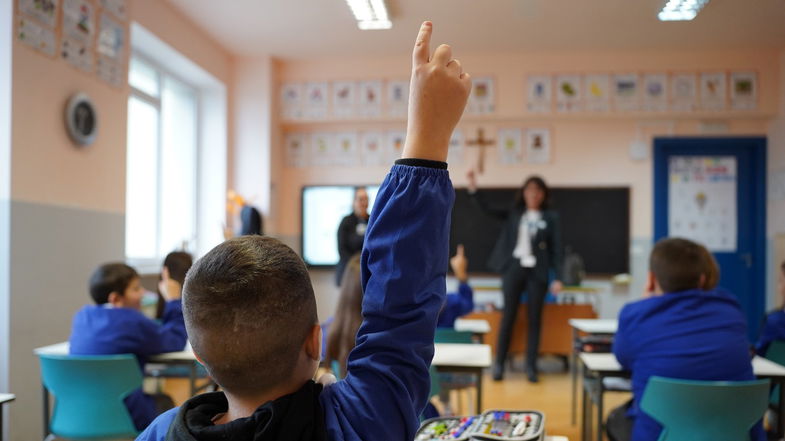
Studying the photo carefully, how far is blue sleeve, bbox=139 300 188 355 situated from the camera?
2477 millimetres

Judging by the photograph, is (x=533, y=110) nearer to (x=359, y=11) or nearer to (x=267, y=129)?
(x=359, y=11)

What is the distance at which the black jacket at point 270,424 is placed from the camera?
658 mm

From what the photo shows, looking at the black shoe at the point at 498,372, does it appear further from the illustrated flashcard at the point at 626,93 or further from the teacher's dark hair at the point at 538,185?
the illustrated flashcard at the point at 626,93

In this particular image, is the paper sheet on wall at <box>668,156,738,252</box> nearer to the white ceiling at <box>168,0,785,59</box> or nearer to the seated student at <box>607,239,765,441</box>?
the white ceiling at <box>168,0,785,59</box>

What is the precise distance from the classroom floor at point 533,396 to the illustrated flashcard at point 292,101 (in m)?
2.76

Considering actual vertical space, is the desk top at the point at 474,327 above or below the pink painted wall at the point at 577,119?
below

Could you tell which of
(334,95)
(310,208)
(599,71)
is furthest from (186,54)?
(599,71)

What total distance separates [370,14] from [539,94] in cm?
196

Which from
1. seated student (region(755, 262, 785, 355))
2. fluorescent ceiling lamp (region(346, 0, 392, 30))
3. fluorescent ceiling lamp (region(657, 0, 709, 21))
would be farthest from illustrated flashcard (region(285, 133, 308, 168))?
seated student (region(755, 262, 785, 355))

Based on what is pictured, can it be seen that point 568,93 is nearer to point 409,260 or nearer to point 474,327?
point 474,327

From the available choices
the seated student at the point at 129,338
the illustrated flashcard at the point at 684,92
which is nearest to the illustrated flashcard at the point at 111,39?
the seated student at the point at 129,338

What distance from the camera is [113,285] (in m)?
2.68

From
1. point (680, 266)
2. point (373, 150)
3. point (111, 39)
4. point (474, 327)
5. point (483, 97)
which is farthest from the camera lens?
point (373, 150)

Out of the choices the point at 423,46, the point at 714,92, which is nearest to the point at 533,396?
the point at 714,92
